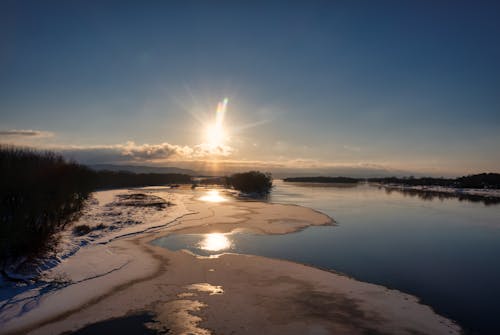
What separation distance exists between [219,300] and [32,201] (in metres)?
13.2

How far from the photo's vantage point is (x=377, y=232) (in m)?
23.9

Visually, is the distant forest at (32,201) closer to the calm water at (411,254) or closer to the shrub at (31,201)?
the shrub at (31,201)

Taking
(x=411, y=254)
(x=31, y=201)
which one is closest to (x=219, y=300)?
(x=411, y=254)

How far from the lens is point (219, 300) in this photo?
10.4 metres

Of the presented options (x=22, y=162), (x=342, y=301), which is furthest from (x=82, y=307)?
(x=22, y=162)

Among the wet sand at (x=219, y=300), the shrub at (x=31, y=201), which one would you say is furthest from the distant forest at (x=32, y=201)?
the wet sand at (x=219, y=300)

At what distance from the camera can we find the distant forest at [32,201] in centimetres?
1348

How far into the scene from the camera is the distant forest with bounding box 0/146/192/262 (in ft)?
44.2

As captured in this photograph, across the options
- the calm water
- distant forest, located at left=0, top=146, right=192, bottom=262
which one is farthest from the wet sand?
distant forest, located at left=0, top=146, right=192, bottom=262

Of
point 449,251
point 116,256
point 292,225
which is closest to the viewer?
point 116,256

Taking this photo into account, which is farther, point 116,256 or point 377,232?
point 377,232

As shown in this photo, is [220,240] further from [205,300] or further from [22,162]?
[22,162]

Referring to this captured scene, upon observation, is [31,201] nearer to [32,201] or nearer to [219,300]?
[32,201]

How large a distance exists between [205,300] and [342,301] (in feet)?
15.2
